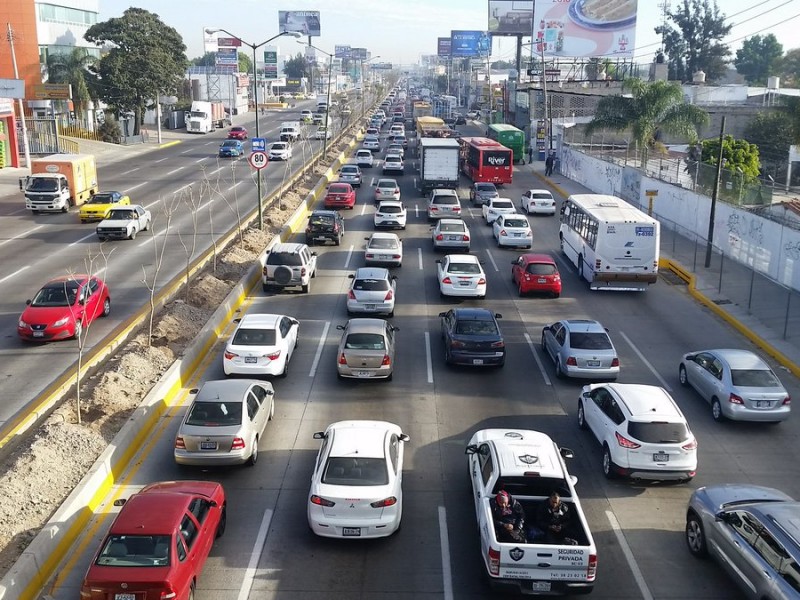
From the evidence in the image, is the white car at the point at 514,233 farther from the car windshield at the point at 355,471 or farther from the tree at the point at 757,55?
the tree at the point at 757,55

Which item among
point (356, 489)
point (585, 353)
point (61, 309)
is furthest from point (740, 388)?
point (61, 309)

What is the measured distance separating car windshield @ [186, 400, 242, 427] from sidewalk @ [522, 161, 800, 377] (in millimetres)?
15417

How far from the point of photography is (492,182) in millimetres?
55625

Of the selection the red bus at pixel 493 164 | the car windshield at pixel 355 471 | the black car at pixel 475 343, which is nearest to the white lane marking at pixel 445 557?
the car windshield at pixel 355 471

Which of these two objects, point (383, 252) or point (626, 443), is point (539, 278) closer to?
point (383, 252)

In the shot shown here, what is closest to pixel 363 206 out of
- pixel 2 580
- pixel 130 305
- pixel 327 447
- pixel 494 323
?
pixel 130 305

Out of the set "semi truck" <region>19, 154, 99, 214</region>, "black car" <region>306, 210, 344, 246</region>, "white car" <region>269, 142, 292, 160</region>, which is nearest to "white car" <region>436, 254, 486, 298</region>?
"black car" <region>306, 210, 344, 246</region>

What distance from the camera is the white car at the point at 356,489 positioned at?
13.1 meters

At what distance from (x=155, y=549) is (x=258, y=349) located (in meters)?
9.41

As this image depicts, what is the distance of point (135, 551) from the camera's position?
36.6ft

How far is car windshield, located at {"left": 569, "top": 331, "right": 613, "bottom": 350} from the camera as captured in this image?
21.1 meters

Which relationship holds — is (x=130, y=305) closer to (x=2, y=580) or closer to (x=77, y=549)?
(x=77, y=549)

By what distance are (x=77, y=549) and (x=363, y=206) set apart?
37.3 meters

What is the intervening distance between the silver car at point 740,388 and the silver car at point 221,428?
10.3m
